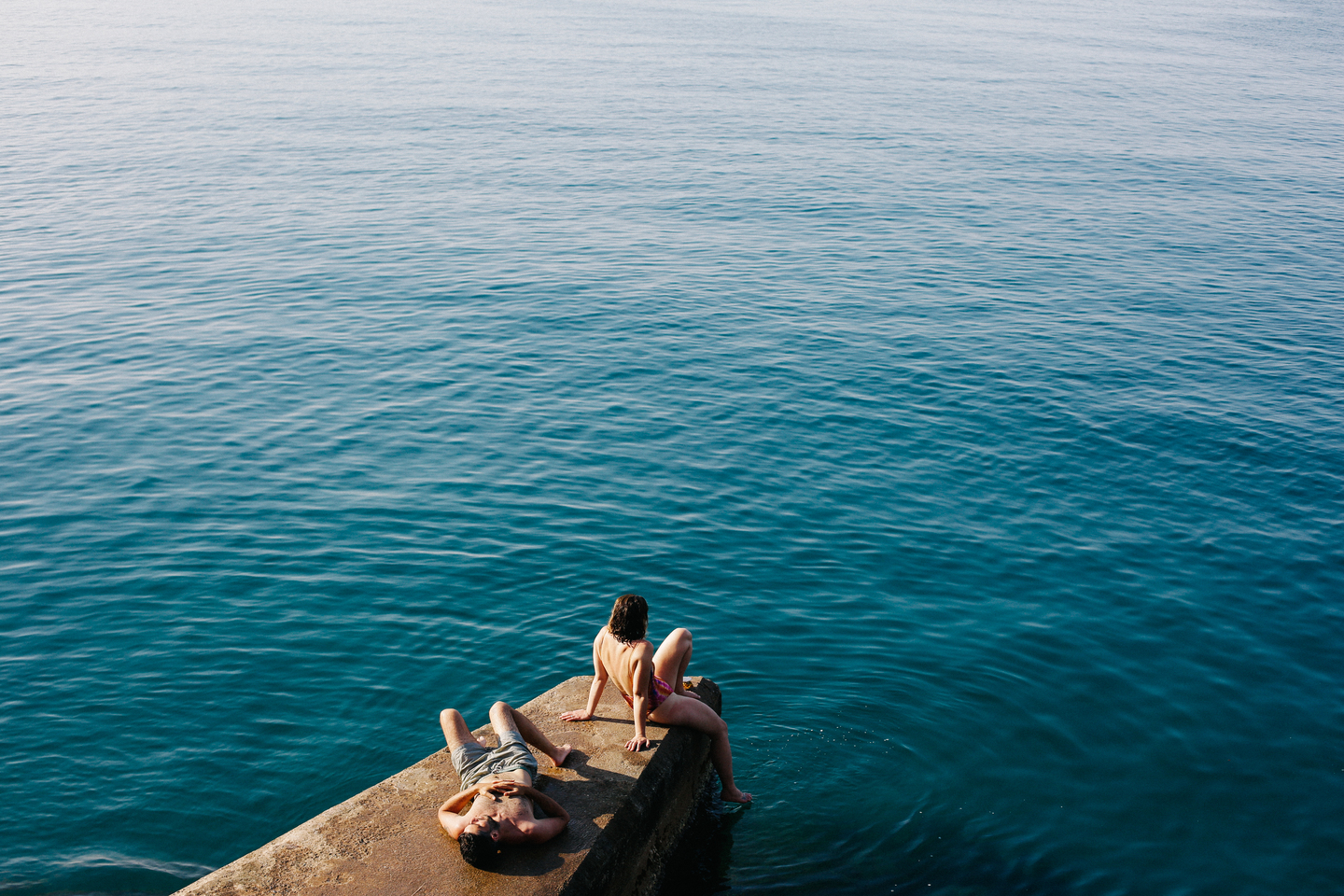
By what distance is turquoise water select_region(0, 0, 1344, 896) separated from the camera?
1074cm

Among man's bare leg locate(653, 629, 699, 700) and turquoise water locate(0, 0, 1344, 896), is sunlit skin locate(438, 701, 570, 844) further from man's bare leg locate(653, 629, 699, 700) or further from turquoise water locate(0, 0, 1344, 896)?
turquoise water locate(0, 0, 1344, 896)

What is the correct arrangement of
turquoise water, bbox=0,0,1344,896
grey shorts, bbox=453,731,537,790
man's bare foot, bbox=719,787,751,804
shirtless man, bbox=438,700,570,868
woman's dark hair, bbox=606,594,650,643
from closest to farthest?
shirtless man, bbox=438,700,570,868 < grey shorts, bbox=453,731,537,790 < woman's dark hair, bbox=606,594,650,643 < man's bare foot, bbox=719,787,751,804 < turquoise water, bbox=0,0,1344,896

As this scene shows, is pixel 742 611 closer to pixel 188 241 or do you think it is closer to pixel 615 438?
pixel 615 438

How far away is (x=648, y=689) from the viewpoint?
9320mm

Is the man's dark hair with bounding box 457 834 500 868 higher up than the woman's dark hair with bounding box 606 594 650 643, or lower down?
lower down

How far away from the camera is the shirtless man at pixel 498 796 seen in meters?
7.74

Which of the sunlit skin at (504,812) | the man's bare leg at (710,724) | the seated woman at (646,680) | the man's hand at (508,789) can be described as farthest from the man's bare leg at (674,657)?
the man's hand at (508,789)

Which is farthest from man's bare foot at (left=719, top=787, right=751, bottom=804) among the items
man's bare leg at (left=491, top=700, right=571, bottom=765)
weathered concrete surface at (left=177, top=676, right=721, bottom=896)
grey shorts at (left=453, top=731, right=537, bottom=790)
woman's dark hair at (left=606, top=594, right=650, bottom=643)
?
grey shorts at (left=453, top=731, right=537, bottom=790)

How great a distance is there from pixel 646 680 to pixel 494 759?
1552mm

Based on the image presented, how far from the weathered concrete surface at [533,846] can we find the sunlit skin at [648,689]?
5.7 inches

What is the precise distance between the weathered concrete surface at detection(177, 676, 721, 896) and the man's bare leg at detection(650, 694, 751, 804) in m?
0.14

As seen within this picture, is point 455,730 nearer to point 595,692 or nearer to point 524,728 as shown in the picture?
point 524,728

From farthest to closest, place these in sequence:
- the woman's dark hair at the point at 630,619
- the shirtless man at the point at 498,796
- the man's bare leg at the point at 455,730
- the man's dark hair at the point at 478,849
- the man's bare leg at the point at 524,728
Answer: the woman's dark hair at the point at 630,619 < the man's bare leg at the point at 455,730 < the man's bare leg at the point at 524,728 < the shirtless man at the point at 498,796 < the man's dark hair at the point at 478,849

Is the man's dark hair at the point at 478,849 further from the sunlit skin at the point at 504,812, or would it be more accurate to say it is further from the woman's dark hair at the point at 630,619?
the woman's dark hair at the point at 630,619
